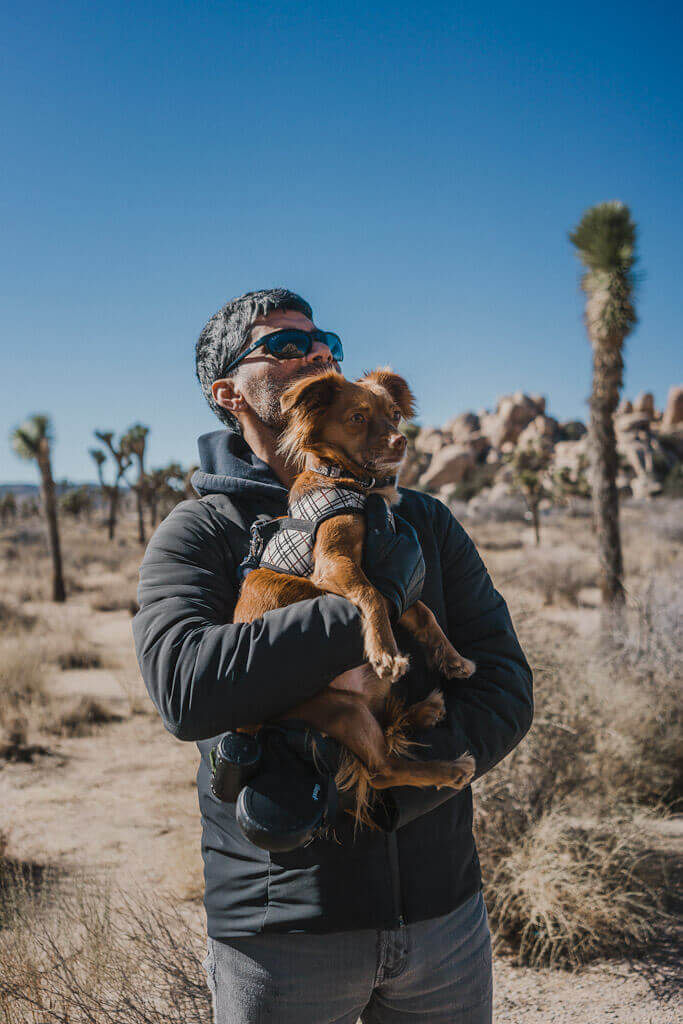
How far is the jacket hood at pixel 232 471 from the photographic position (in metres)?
2.26

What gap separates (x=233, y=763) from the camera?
1639 mm

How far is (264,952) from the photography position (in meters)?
1.82

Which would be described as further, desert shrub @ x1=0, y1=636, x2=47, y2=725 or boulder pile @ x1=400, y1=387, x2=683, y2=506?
boulder pile @ x1=400, y1=387, x2=683, y2=506

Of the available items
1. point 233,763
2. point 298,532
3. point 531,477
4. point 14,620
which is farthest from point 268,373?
point 531,477

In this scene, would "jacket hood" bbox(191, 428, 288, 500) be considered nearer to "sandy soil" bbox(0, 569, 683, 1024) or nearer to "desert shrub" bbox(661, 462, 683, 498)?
"sandy soil" bbox(0, 569, 683, 1024)

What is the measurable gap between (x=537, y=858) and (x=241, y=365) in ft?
14.7

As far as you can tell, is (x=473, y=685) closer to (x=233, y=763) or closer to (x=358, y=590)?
(x=358, y=590)

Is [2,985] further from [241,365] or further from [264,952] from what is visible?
[241,365]

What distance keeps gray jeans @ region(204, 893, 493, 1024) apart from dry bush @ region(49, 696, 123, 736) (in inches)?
365

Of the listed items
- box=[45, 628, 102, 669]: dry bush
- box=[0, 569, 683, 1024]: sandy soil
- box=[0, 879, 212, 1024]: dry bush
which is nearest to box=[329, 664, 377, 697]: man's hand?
box=[0, 879, 212, 1024]: dry bush

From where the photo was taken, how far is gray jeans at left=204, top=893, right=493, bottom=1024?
1.79 meters

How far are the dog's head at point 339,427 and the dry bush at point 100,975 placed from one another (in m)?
2.60

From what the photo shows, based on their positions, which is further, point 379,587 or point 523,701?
point 523,701

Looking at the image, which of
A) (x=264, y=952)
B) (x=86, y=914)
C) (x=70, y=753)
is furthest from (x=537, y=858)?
(x=70, y=753)
